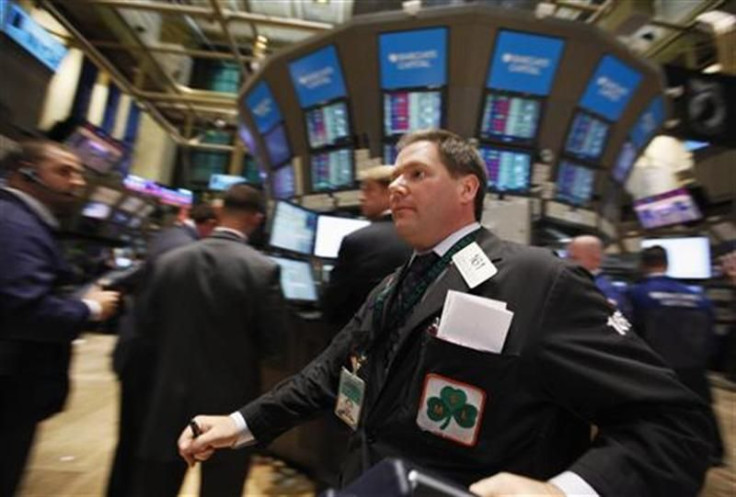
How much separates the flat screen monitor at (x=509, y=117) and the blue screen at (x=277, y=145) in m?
2.18

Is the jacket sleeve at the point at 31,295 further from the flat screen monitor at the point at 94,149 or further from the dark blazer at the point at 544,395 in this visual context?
the flat screen monitor at the point at 94,149

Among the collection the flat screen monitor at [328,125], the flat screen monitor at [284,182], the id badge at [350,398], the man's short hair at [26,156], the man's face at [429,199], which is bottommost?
the id badge at [350,398]

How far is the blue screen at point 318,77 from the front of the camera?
4898 millimetres

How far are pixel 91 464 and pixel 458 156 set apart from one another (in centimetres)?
320

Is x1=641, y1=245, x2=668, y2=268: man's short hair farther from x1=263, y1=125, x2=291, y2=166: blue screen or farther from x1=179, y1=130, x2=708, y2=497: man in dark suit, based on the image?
x1=263, y1=125, x2=291, y2=166: blue screen

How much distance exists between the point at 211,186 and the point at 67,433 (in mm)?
11398

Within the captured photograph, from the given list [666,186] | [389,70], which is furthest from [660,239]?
[389,70]

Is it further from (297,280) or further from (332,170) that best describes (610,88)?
(297,280)

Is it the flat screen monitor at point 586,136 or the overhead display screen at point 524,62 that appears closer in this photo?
the overhead display screen at point 524,62

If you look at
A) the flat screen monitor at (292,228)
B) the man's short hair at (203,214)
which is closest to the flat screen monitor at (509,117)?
the flat screen monitor at (292,228)

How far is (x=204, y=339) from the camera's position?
2.00 meters

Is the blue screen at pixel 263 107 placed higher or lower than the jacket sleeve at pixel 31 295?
higher

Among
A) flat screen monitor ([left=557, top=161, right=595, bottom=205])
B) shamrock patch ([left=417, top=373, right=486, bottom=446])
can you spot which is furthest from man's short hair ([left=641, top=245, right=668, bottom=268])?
shamrock patch ([left=417, top=373, right=486, bottom=446])

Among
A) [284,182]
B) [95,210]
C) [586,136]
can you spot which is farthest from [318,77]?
[95,210]
